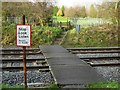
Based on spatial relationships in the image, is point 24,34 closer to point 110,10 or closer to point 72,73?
point 72,73

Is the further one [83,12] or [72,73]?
[83,12]

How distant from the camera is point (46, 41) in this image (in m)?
18.1

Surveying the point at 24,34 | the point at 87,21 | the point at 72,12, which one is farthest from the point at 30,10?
the point at 24,34

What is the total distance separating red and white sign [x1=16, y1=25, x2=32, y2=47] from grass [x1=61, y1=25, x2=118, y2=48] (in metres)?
11.2

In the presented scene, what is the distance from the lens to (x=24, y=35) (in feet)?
19.2

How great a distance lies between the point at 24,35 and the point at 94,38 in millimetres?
12463

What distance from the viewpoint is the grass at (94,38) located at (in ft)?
57.2

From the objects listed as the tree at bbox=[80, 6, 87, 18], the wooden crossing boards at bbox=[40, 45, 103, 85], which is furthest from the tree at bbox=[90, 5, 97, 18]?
the wooden crossing boards at bbox=[40, 45, 103, 85]

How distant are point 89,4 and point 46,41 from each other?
5.72m

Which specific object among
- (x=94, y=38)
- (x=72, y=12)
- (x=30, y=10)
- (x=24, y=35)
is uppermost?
(x=30, y=10)

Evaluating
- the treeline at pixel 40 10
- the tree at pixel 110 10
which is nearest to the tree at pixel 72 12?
the treeline at pixel 40 10

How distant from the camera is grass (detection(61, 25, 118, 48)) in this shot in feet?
57.2

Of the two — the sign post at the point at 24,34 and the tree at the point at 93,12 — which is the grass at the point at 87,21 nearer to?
the tree at the point at 93,12

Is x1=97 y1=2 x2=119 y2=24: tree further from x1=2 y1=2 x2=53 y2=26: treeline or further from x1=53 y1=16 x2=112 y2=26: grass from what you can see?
x1=2 y1=2 x2=53 y2=26: treeline
